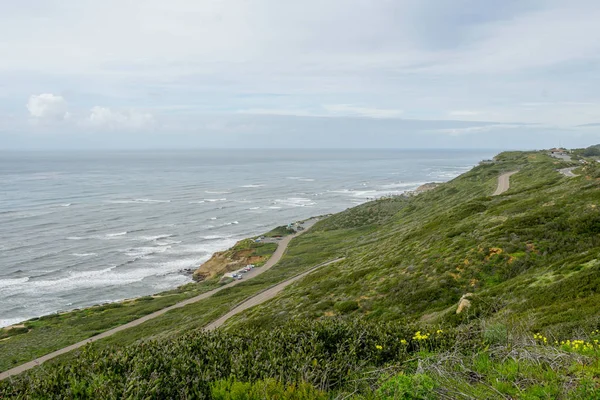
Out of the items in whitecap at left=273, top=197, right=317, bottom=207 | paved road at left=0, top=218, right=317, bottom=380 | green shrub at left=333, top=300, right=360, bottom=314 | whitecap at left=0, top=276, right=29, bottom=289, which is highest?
green shrub at left=333, top=300, right=360, bottom=314

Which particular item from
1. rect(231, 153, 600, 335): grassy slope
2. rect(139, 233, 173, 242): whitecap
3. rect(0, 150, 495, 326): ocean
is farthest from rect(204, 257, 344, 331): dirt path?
rect(139, 233, 173, 242): whitecap

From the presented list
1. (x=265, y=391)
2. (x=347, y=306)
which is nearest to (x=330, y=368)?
(x=265, y=391)

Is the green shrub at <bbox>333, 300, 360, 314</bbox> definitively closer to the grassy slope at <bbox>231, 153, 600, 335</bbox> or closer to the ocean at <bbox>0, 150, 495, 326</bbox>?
the grassy slope at <bbox>231, 153, 600, 335</bbox>

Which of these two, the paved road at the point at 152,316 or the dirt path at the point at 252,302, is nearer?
the paved road at the point at 152,316

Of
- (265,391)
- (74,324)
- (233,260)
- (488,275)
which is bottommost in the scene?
(74,324)

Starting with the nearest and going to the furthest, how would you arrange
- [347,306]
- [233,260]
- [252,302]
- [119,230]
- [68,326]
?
[347,306] < [252,302] < [68,326] < [233,260] < [119,230]

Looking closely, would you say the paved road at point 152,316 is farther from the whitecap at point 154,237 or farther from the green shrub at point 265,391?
the whitecap at point 154,237

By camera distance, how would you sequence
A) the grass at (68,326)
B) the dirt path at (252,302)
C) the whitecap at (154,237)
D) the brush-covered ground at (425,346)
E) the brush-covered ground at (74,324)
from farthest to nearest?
the whitecap at (154,237)
the brush-covered ground at (74,324)
the grass at (68,326)
the dirt path at (252,302)
the brush-covered ground at (425,346)

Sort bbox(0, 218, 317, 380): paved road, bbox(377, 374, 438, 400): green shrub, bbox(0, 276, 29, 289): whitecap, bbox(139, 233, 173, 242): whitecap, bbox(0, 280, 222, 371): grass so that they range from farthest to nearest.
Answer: bbox(139, 233, 173, 242): whitecap, bbox(0, 276, 29, 289): whitecap, bbox(0, 280, 222, 371): grass, bbox(0, 218, 317, 380): paved road, bbox(377, 374, 438, 400): green shrub

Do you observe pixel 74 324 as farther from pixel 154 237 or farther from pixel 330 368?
pixel 330 368

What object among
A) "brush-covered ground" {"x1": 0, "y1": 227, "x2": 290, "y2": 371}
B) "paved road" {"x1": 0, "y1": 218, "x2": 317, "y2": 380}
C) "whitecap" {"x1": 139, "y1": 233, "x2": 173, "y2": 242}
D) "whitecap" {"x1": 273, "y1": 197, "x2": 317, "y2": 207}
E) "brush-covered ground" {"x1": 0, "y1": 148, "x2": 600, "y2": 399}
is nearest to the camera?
"brush-covered ground" {"x1": 0, "y1": 148, "x2": 600, "y2": 399}

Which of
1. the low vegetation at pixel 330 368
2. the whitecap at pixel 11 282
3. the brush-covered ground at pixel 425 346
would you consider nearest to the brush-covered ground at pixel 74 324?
the whitecap at pixel 11 282
